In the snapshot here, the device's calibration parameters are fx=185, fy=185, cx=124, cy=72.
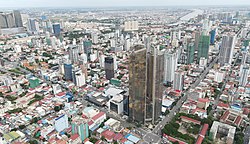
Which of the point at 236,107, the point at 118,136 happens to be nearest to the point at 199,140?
the point at 118,136

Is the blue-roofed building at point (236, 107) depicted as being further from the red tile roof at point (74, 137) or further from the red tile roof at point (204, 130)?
the red tile roof at point (74, 137)

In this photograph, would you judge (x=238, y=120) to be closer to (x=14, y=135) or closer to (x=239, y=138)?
(x=239, y=138)

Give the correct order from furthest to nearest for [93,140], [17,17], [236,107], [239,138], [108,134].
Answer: [17,17]
[236,107]
[108,134]
[93,140]
[239,138]

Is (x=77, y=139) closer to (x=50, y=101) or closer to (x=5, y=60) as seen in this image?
(x=50, y=101)

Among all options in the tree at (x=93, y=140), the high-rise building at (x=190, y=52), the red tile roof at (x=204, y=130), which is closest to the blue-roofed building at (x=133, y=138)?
the tree at (x=93, y=140)

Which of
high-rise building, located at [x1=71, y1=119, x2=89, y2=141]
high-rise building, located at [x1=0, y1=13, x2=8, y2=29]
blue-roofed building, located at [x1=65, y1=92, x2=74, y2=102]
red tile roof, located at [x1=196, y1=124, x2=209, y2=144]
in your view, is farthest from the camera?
high-rise building, located at [x1=0, y1=13, x2=8, y2=29]

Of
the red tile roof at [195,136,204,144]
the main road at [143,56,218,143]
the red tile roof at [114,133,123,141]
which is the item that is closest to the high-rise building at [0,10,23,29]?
the main road at [143,56,218,143]

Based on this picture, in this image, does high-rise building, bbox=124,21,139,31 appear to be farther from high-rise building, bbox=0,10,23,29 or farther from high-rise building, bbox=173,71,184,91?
high-rise building, bbox=173,71,184,91
